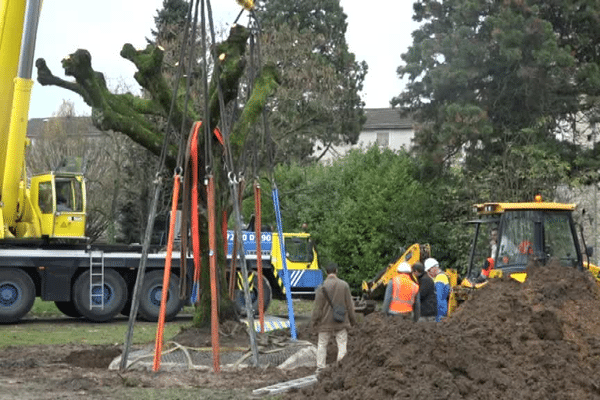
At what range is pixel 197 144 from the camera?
54.3ft

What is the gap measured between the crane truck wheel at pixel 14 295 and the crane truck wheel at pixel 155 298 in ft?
9.61

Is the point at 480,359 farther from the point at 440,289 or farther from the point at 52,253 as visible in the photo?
the point at 52,253

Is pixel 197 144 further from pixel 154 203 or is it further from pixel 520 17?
pixel 520 17

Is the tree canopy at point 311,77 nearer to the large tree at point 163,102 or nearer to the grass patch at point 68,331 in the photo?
the grass patch at point 68,331

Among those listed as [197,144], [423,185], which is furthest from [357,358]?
[423,185]

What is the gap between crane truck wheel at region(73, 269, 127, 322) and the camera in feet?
88.9

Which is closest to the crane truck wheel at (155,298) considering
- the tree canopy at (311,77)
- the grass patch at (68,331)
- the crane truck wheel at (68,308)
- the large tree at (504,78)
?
the grass patch at (68,331)

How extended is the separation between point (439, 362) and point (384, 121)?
71.0 metres

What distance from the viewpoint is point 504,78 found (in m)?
35.9

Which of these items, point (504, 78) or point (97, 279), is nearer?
point (97, 279)

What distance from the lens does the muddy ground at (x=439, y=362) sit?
38.7 ft

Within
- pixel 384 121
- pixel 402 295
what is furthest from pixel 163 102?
pixel 384 121

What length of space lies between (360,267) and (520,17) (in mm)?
10676

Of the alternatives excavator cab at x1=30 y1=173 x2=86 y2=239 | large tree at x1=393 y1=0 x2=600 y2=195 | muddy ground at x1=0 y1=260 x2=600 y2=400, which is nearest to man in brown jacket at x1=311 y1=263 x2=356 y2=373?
muddy ground at x1=0 y1=260 x2=600 y2=400
